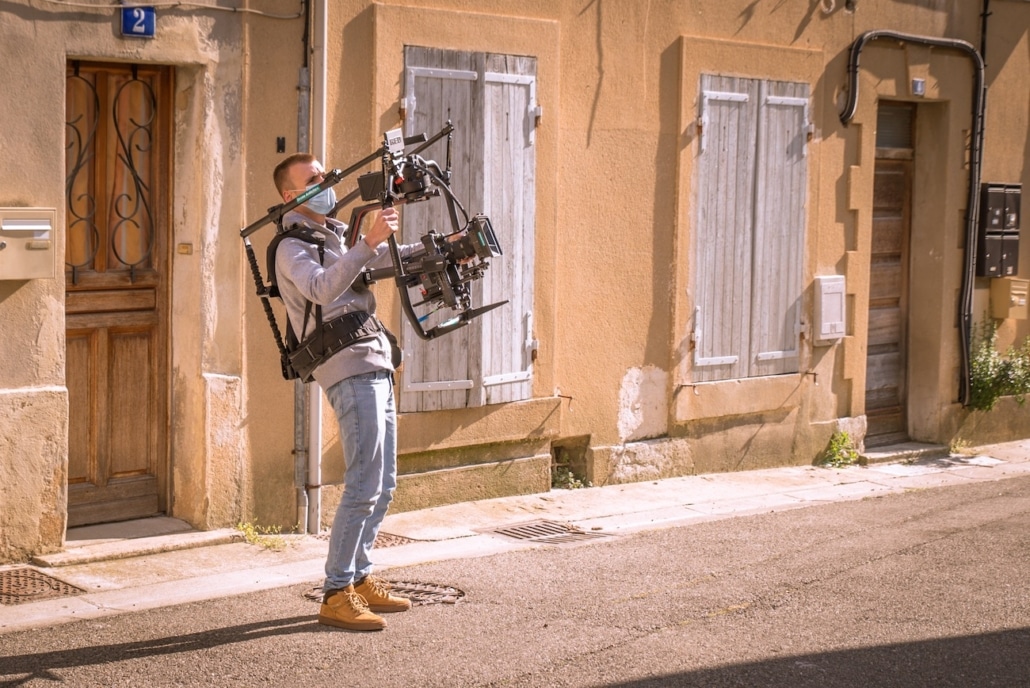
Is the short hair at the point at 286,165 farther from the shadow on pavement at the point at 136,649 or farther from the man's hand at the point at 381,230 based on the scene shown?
the shadow on pavement at the point at 136,649

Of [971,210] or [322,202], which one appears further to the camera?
[971,210]

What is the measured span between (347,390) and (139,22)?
2459 millimetres

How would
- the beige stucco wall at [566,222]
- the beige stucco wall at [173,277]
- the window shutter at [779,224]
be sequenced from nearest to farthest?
the beige stucco wall at [173,277] → the beige stucco wall at [566,222] → the window shutter at [779,224]

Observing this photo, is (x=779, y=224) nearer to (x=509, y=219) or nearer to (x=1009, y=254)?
(x=509, y=219)

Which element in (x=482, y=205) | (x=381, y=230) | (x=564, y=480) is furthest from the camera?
(x=564, y=480)

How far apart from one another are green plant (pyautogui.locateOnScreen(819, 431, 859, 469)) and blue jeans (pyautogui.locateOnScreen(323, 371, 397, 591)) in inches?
223

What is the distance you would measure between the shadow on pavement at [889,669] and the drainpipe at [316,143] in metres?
3.06

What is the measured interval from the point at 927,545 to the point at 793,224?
3.19 m

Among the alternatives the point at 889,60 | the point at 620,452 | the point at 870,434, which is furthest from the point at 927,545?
the point at 889,60

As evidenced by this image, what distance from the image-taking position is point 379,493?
5.96 m

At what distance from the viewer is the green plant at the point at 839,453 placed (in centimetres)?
1087

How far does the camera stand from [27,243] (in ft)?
22.2

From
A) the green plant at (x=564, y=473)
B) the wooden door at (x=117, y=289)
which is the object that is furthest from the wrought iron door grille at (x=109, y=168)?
the green plant at (x=564, y=473)

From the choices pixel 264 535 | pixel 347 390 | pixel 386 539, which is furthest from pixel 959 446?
pixel 347 390
